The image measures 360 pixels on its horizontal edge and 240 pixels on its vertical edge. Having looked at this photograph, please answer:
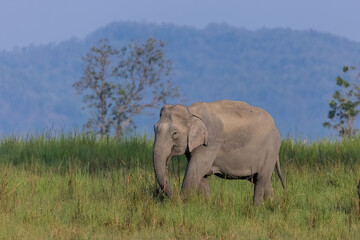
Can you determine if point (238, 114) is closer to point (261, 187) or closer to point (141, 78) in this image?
point (261, 187)

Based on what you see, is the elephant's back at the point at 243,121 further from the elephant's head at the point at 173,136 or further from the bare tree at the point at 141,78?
the bare tree at the point at 141,78

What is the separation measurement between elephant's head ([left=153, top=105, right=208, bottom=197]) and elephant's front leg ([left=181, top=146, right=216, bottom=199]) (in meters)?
0.11

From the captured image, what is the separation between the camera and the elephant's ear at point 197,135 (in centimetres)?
748

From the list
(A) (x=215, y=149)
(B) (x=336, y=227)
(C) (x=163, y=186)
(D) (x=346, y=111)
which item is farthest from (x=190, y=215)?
(D) (x=346, y=111)

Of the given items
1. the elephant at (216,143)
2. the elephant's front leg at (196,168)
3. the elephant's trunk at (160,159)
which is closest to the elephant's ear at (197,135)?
the elephant at (216,143)

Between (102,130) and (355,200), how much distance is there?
24.5m

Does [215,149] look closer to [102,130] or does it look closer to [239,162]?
[239,162]

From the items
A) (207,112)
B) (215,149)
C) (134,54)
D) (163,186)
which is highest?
(134,54)

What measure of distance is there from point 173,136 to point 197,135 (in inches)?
13.1

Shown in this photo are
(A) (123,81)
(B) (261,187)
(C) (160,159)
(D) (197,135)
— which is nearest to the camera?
(C) (160,159)

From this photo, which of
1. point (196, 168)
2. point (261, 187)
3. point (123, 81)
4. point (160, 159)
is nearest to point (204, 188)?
point (196, 168)

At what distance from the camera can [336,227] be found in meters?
6.84

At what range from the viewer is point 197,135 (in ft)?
24.7

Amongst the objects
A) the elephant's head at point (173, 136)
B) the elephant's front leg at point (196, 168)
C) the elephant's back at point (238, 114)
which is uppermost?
the elephant's back at point (238, 114)
